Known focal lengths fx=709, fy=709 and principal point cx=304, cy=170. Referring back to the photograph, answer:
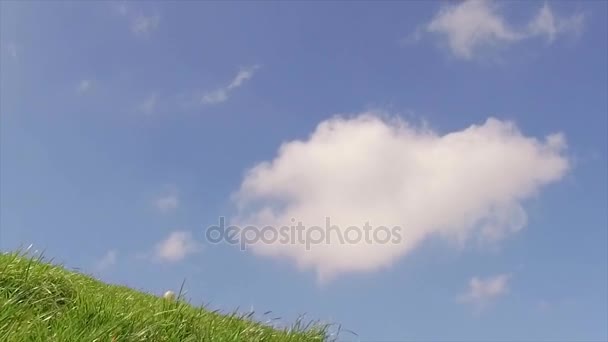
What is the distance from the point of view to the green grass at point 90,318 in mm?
6301

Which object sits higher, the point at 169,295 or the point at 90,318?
the point at 169,295

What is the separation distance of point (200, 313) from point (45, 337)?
211 centimetres

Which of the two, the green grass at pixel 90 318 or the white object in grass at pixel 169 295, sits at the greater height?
the white object in grass at pixel 169 295

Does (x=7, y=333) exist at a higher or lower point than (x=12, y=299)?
lower

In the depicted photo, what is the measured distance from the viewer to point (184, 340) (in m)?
6.96

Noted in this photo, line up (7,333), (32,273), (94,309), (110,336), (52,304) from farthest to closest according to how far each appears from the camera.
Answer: (32,273)
(52,304)
(94,309)
(110,336)
(7,333)

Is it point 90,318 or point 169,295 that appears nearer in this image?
point 90,318

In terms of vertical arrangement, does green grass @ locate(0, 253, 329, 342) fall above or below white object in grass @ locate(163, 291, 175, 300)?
below

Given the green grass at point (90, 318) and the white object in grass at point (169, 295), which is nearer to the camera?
the green grass at point (90, 318)

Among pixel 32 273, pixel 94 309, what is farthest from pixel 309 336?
pixel 32 273

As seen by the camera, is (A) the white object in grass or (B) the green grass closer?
(B) the green grass

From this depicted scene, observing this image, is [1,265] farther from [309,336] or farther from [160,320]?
[309,336]

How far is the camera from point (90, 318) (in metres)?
6.75

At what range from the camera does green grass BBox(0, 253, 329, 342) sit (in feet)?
20.7
